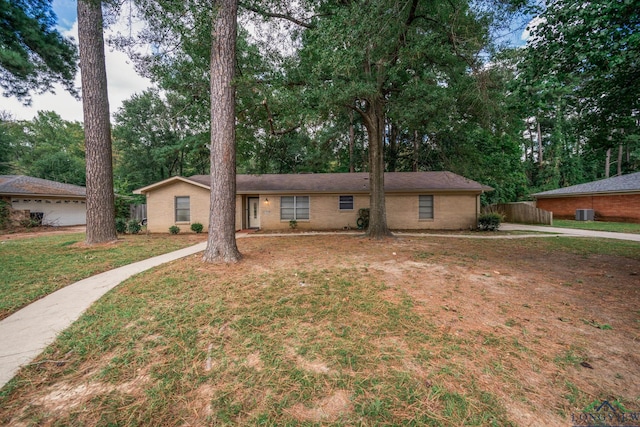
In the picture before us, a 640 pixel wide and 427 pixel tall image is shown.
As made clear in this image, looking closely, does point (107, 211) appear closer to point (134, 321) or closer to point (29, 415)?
point (134, 321)

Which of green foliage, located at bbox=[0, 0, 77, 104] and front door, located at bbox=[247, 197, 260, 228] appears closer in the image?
green foliage, located at bbox=[0, 0, 77, 104]

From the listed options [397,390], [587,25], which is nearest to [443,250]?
[587,25]

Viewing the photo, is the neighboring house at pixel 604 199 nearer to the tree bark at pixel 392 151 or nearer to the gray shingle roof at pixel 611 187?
the gray shingle roof at pixel 611 187

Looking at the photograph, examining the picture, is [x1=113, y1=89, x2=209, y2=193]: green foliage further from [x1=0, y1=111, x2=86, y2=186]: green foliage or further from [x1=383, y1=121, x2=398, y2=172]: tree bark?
[x1=383, y1=121, x2=398, y2=172]: tree bark

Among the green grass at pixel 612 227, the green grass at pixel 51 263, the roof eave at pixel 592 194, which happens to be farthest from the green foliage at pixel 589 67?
the roof eave at pixel 592 194

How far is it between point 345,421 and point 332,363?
0.62 metres

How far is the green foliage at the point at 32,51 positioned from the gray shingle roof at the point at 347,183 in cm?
678

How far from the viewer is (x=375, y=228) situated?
9.76 m

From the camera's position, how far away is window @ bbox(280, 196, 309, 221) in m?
13.7

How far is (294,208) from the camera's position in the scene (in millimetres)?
13750

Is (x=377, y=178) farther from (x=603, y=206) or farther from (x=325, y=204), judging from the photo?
(x=603, y=206)

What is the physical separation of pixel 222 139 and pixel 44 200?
17349 millimetres

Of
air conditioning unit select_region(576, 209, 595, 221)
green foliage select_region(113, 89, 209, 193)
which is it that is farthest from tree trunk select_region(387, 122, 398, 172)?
green foliage select_region(113, 89, 209, 193)

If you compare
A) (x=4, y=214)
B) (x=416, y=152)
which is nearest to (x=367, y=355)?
(x=416, y=152)
